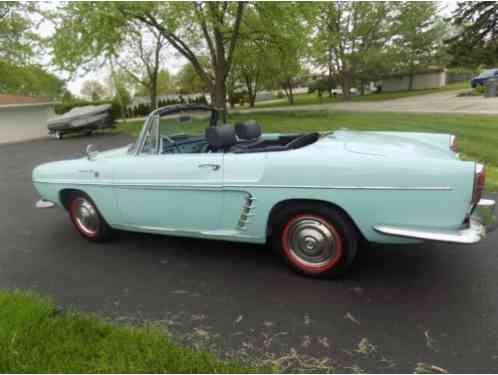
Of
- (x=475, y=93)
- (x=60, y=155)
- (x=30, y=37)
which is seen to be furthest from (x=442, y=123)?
(x=30, y=37)

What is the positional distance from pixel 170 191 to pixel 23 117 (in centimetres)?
2381

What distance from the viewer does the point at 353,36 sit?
32125mm

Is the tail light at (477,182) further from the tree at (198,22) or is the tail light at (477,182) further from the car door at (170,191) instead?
the tree at (198,22)

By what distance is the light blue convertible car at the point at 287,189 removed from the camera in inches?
90.3

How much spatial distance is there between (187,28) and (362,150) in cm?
1654

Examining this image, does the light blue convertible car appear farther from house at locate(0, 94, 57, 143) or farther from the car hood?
house at locate(0, 94, 57, 143)

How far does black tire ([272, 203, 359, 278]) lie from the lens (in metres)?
2.61

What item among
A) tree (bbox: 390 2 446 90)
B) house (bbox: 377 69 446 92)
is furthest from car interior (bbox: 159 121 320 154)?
house (bbox: 377 69 446 92)

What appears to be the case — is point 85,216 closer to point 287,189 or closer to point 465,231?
point 287,189

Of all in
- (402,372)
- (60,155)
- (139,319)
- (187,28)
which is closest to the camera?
(402,372)

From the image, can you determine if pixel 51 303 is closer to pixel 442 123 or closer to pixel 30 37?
pixel 442 123

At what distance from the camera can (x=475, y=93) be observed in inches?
890

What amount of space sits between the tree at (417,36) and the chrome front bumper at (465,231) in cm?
3538

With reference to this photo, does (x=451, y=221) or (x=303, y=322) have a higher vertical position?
(x=451, y=221)
